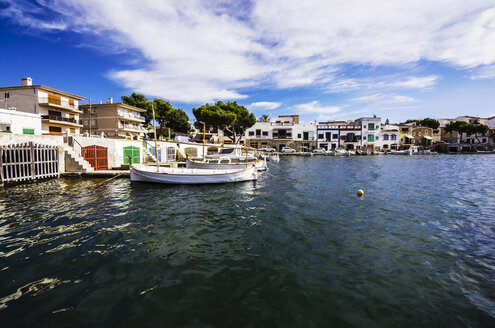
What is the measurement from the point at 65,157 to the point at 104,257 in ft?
75.8

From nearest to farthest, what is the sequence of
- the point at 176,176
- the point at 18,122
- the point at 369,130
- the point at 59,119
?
1. the point at 176,176
2. the point at 18,122
3. the point at 59,119
4. the point at 369,130

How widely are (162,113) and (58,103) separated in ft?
80.6

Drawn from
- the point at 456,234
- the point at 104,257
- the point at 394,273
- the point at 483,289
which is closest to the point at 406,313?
the point at 394,273

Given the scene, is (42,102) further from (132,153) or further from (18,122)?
(132,153)

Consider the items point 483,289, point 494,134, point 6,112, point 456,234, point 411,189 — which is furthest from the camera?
point 494,134

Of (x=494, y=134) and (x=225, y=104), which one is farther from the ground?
(x=225, y=104)

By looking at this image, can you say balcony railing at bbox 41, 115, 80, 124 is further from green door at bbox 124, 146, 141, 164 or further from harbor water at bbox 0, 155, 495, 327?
harbor water at bbox 0, 155, 495, 327

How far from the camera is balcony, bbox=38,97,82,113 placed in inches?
1502

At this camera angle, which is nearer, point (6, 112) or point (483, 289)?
point (483, 289)

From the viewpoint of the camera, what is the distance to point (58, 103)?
4078cm

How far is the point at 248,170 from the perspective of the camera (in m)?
22.2

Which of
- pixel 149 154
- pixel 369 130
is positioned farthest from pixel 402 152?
pixel 149 154

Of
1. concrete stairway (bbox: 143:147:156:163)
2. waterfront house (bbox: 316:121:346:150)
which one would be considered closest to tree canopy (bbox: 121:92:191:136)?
concrete stairway (bbox: 143:147:156:163)

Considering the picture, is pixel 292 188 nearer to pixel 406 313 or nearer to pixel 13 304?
pixel 406 313
